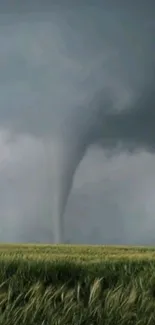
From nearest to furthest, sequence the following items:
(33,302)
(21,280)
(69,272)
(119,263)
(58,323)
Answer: (58,323) < (33,302) < (21,280) < (69,272) < (119,263)

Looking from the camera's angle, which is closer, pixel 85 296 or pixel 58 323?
pixel 58 323

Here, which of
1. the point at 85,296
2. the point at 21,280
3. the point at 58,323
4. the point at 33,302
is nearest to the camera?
the point at 58,323

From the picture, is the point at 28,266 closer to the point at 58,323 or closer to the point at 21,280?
the point at 21,280

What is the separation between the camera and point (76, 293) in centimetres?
1622

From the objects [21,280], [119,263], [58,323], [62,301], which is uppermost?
[119,263]

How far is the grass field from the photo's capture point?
1277 cm

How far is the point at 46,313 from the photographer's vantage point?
1276cm

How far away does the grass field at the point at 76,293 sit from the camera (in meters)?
12.8

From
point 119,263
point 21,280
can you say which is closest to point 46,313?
point 21,280

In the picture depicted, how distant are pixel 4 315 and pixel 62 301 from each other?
174 centimetres

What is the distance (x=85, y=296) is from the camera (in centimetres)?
1609

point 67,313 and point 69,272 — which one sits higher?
point 69,272

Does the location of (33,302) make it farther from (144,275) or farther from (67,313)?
(144,275)

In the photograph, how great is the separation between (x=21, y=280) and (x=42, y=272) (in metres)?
1.11
